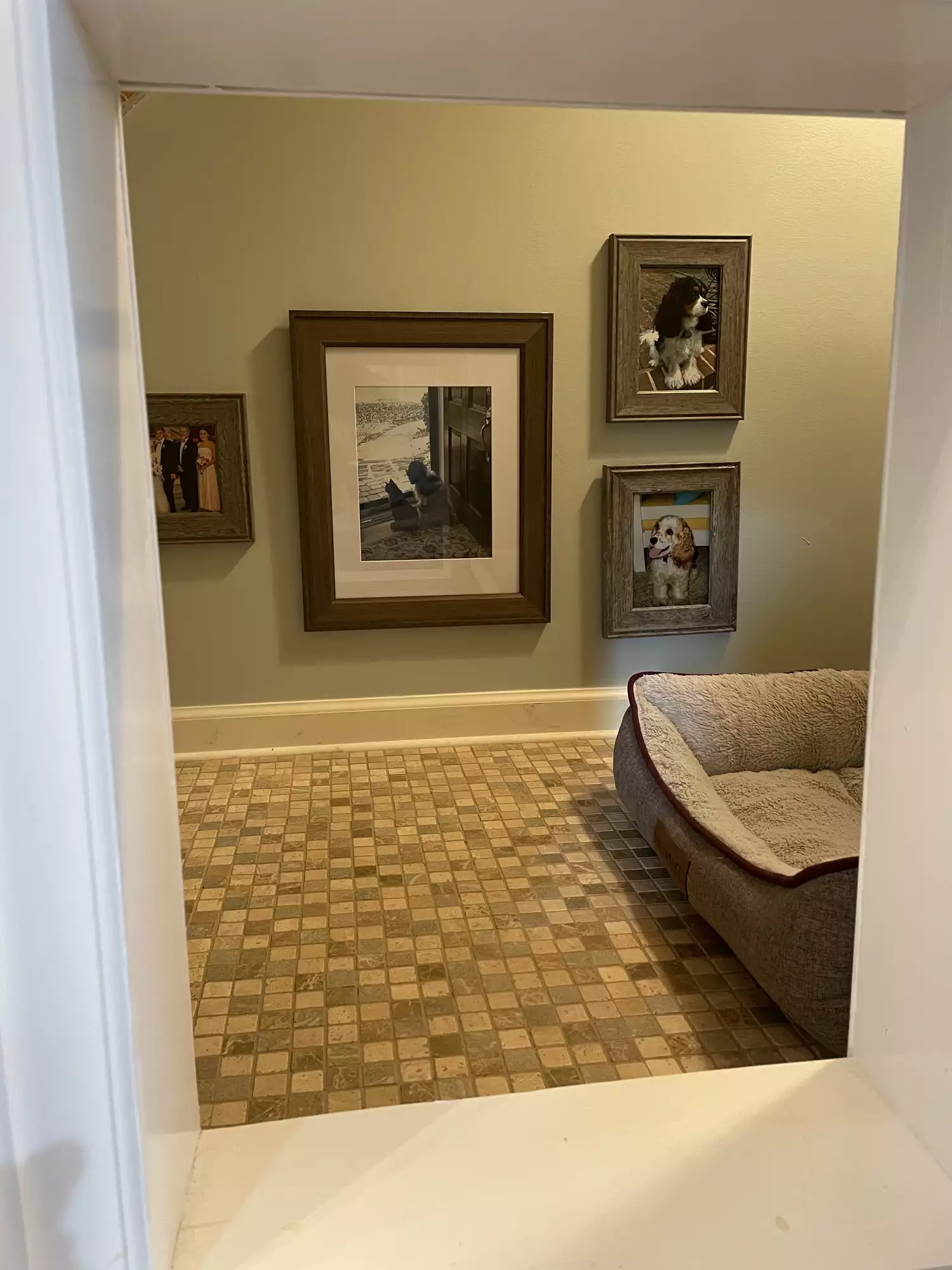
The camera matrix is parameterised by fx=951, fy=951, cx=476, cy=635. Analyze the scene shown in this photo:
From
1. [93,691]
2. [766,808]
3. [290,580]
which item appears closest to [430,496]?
[290,580]

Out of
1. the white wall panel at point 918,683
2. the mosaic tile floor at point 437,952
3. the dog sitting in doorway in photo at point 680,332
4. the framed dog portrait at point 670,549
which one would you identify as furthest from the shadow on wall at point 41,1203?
the dog sitting in doorway in photo at point 680,332

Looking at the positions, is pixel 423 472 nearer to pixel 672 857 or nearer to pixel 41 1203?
pixel 672 857

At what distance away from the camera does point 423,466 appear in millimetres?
2156

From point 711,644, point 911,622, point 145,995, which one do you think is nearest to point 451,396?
point 711,644

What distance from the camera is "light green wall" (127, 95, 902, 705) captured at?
2.01m

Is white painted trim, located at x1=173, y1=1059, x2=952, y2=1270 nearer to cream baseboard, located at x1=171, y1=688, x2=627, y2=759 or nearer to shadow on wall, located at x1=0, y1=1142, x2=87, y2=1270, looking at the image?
shadow on wall, located at x1=0, y1=1142, x2=87, y2=1270

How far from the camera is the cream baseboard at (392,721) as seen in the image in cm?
219

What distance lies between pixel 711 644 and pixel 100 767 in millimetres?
2121

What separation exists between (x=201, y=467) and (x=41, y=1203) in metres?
1.84

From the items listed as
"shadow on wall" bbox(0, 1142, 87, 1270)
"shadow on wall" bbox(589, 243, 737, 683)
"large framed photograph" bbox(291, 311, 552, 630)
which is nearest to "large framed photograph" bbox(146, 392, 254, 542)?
"large framed photograph" bbox(291, 311, 552, 630)

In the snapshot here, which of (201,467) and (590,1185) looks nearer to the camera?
(590,1185)

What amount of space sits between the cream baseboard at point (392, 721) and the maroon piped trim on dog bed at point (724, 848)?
1.43ft

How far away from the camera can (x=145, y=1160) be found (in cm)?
43

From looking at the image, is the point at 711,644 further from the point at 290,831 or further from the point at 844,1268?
the point at 844,1268
